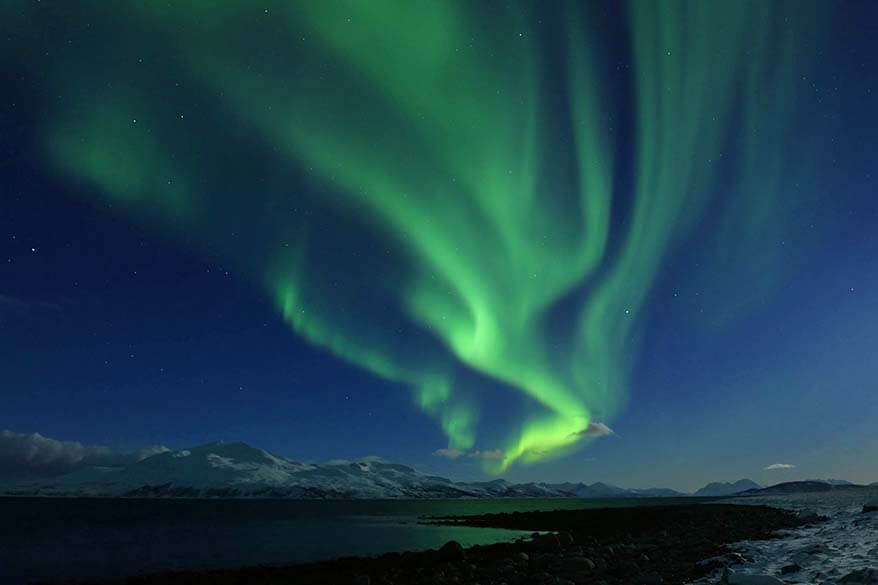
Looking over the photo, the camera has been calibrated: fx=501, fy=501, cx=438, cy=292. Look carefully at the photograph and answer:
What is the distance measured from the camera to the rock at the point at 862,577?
13.5m

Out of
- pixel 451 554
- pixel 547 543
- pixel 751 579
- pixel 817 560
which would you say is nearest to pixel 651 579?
pixel 751 579

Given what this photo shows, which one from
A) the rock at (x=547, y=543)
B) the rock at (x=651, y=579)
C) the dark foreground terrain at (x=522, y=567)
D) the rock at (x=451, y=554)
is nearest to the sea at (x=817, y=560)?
the dark foreground terrain at (x=522, y=567)

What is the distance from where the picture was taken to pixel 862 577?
13.8 m

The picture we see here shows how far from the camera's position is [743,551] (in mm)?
24094

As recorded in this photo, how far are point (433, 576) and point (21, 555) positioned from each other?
45413 mm

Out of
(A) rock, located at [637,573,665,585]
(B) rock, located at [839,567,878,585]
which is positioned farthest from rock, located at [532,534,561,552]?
(B) rock, located at [839,567,878,585]

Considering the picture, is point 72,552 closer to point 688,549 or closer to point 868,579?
point 688,549

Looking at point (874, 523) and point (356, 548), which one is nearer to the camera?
point (874, 523)

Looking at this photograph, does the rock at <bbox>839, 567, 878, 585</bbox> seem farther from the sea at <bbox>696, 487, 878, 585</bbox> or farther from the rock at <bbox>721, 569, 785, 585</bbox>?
the rock at <bbox>721, 569, 785, 585</bbox>

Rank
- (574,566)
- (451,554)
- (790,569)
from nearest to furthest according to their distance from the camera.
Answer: (790,569) → (574,566) → (451,554)

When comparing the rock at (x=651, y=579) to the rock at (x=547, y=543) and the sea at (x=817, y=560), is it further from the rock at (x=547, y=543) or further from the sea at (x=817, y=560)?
the rock at (x=547, y=543)

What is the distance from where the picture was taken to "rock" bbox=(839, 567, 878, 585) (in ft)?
44.4

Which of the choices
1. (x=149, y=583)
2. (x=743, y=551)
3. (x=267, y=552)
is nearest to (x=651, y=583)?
(x=743, y=551)

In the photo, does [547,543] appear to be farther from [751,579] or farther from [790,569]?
[751,579]
